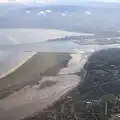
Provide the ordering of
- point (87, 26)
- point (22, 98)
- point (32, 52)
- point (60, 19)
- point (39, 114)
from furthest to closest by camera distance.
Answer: point (60, 19) < point (87, 26) < point (32, 52) < point (22, 98) < point (39, 114)

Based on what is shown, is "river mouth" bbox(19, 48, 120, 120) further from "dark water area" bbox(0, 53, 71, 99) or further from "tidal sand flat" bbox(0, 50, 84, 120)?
"dark water area" bbox(0, 53, 71, 99)

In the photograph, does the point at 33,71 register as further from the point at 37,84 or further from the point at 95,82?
the point at 95,82

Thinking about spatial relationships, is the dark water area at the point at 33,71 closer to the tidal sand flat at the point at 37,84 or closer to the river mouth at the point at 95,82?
the tidal sand flat at the point at 37,84

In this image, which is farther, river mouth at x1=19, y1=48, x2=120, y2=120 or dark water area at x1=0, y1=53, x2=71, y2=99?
dark water area at x1=0, y1=53, x2=71, y2=99

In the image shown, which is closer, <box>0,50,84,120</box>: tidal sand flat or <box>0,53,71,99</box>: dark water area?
<box>0,50,84,120</box>: tidal sand flat

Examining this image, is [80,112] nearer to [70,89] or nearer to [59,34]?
[70,89]

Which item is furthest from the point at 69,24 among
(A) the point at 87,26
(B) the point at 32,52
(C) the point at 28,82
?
(C) the point at 28,82

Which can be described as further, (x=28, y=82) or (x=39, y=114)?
(x=28, y=82)

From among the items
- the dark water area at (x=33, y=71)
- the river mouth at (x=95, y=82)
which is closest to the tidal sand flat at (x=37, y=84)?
the dark water area at (x=33, y=71)

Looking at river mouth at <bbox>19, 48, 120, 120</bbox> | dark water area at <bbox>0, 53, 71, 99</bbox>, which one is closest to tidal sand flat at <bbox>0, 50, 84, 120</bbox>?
dark water area at <bbox>0, 53, 71, 99</bbox>

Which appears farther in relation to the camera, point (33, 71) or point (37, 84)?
point (33, 71)

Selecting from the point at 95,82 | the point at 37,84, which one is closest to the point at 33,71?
the point at 37,84
